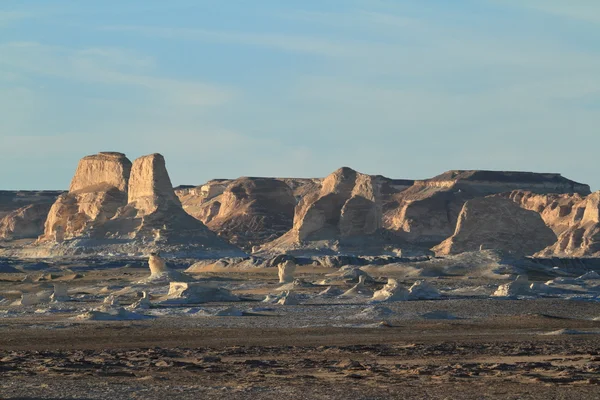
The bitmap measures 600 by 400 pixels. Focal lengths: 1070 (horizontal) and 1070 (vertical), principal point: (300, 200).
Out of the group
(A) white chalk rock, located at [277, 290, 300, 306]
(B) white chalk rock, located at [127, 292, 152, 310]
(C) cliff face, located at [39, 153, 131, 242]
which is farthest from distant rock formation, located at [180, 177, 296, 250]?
(B) white chalk rock, located at [127, 292, 152, 310]

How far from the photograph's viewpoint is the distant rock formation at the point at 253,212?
140375mm

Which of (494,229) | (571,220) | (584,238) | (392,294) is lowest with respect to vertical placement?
(392,294)

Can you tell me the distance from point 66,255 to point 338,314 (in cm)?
7207

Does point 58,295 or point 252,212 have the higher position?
point 252,212

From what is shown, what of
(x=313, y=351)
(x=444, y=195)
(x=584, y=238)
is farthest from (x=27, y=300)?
(x=444, y=195)

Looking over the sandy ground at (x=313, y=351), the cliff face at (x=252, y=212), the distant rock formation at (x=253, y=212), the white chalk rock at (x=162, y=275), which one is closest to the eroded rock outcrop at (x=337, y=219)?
the cliff face at (x=252, y=212)

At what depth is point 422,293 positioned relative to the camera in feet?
146

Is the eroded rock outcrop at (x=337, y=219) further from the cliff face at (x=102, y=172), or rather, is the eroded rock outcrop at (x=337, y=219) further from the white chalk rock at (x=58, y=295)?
the white chalk rock at (x=58, y=295)

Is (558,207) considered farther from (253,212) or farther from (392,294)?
(392,294)

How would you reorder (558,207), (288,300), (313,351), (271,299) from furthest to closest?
1. (558,207)
2. (271,299)
3. (288,300)
4. (313,351)

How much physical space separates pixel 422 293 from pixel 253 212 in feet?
337

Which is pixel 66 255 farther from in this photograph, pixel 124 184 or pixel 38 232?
pixel 38 232

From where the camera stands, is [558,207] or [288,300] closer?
[288,300]

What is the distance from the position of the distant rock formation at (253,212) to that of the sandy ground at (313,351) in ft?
315
